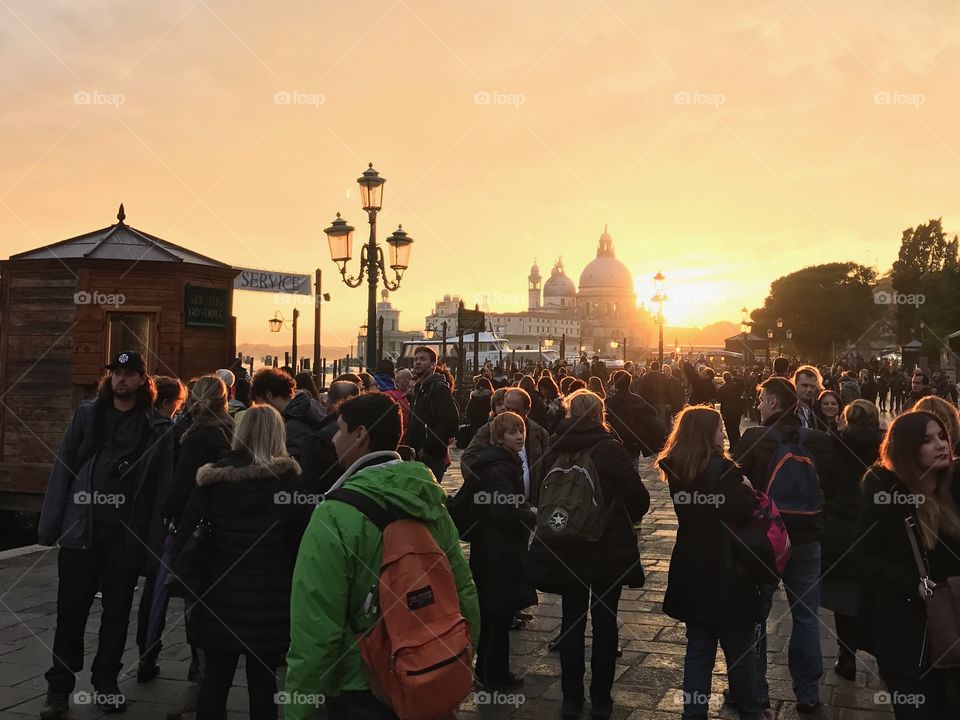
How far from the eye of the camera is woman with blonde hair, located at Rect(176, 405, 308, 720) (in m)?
3.65

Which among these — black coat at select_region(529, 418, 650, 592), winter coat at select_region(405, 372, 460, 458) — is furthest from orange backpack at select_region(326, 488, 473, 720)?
winter coat at select_region(405, 372, 460, 458)

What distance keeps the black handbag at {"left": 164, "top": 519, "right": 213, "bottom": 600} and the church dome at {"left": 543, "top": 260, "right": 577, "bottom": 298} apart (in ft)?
618

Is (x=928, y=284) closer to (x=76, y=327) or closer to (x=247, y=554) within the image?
(x=76, y=327)

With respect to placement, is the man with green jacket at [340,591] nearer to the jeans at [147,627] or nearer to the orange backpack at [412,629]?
the orange backpack at [412,629]

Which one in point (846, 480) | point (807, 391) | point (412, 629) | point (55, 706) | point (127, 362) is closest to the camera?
point (412, 629)

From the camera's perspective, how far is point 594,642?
15.6 ft

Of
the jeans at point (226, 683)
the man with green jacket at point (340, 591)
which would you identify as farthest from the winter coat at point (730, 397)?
the man with green jacket at point (340, 591)

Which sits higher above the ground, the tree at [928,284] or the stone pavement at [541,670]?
the tree at [928,284]

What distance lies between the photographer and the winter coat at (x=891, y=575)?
10.1 feet

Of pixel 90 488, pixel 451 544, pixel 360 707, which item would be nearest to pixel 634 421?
pixel 90 488

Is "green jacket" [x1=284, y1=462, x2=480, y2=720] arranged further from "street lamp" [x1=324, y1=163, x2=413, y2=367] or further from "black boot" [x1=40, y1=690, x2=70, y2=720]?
"street lamp" [x1=324, y1=163, x2=413, y2=367]

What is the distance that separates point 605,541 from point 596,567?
0.14 m

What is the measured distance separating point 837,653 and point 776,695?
97 centimetres

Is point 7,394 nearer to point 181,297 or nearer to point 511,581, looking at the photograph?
point 181,297
